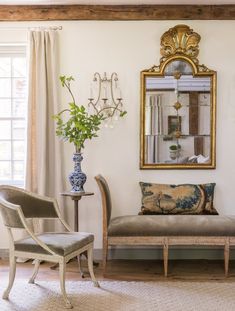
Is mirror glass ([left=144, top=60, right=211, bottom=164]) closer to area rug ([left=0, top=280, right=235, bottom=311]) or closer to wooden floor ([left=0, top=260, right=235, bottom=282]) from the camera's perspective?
wooden floor ([left=0, top=260, right=235, bottom=282])

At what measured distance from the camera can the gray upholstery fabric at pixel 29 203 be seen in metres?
3.70

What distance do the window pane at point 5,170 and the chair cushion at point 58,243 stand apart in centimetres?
148

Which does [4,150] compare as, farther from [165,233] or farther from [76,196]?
[165,233]

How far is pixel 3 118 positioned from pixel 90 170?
1.16 meters

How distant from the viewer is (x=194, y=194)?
4.50m

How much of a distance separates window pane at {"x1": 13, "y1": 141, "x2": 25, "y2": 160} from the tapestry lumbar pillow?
147cm

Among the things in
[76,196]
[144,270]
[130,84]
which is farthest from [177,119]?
[144,270]

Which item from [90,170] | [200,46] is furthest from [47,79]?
[200,46]

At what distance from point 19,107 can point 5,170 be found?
2.40 feet

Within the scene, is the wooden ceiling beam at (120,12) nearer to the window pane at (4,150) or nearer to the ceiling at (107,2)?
the ceiling at (107,2)

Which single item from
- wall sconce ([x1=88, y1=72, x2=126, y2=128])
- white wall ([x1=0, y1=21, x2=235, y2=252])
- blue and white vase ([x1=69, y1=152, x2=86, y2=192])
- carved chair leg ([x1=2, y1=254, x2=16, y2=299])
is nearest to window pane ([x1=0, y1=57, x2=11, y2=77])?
white wall ([x1=0, y1=21, x2=235, y2=252])

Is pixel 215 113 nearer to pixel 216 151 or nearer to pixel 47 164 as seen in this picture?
pixel 216 151

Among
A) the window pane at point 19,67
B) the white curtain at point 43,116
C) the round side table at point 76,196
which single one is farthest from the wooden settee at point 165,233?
the window pane at point 19,67

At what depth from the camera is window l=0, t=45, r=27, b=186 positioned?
15.9 ft
